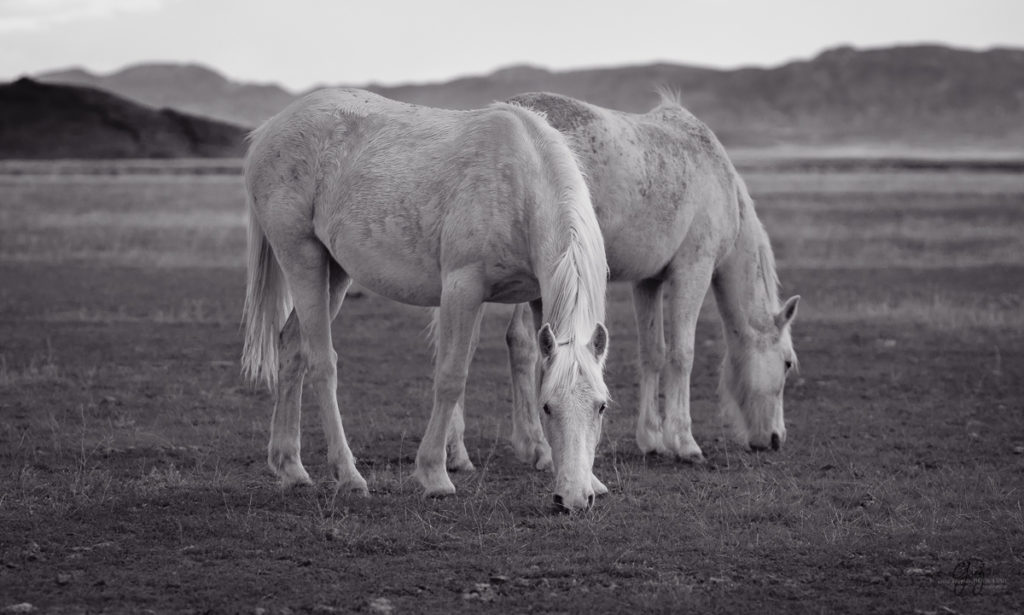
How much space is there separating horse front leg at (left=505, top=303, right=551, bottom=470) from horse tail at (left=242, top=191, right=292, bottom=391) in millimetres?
1799

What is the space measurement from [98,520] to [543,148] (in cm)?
366

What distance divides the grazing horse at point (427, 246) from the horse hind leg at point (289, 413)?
10mm

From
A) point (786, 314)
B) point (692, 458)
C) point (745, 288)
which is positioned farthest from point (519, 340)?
point (786, 314)

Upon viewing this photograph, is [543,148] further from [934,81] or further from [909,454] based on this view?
[934,81]

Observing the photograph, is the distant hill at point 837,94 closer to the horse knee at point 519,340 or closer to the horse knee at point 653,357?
the horse knee at point 653,357

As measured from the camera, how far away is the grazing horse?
6637 millimetres

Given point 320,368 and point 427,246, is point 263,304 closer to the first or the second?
point 320,368

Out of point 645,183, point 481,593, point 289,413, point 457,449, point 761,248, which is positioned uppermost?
point 645,183

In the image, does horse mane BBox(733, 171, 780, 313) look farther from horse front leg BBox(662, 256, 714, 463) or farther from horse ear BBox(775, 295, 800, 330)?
horse front leg BBox(662, 256, 714, 463)

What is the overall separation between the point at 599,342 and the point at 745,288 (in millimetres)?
3497

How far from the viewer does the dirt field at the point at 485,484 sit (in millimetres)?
5777

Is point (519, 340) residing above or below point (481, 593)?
above

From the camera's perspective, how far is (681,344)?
30.4ft

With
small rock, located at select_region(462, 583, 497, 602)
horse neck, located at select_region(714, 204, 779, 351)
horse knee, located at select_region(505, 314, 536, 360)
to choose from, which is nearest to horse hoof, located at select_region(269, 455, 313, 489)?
horse knee, located at select_region(505, 314, 536, 360)
